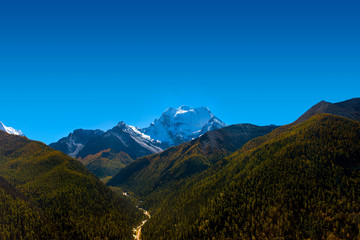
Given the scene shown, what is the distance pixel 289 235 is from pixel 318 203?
43.0 meters

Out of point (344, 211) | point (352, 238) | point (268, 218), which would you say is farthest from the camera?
point (268, 218)

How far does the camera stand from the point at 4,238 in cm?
19975

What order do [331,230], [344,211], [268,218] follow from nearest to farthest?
1. [331,230]
2. [344,211]
3. [268,218]

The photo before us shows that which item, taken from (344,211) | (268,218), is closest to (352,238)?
(344,211)

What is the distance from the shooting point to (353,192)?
19762cm

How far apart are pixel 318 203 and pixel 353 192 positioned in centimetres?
3498

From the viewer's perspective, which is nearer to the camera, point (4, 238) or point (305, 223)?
point (305, 223)

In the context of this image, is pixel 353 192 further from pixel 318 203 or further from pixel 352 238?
pixel 352 238

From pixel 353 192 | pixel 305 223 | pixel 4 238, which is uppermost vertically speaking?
pixel 4 238

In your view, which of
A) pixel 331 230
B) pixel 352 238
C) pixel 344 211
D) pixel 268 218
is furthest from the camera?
pixel 268 218

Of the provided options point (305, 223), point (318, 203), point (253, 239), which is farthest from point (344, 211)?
point (253, 239)

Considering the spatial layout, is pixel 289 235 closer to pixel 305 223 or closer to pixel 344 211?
pixel 305 223

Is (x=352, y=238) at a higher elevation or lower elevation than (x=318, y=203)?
lower

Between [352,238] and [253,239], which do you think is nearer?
[352,238]
